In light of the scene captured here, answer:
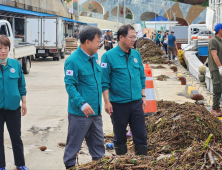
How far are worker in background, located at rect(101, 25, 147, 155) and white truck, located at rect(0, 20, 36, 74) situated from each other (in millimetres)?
9527

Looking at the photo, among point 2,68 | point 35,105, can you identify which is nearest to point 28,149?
point 2,68

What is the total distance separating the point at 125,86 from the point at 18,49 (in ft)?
36.0

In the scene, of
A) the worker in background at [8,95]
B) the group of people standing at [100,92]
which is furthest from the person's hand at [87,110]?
the worker in background at [8,95]

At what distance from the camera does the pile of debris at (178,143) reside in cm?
319

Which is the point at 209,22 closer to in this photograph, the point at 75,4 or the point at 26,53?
the point at 26,53

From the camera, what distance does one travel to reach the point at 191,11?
270 ft

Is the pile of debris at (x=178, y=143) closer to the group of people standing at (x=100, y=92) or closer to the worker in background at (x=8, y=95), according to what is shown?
the group of people standing at (x=100, y=92)

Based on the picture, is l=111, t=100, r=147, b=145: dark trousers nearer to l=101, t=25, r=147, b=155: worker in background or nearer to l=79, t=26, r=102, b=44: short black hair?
l=101, t=25, r=147, b=155: worker in background

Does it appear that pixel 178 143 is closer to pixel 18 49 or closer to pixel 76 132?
pixel 76 132

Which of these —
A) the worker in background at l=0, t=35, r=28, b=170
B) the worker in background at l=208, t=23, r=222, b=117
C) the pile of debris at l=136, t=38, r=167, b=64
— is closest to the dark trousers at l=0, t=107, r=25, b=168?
the worker in background at l=0, t=35, r=28, b=170

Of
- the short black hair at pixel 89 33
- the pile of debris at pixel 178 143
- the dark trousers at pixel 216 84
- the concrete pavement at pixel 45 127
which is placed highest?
the short black hair at pixel 89 33

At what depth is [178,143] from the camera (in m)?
5.20

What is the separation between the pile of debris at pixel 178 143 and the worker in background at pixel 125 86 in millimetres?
469

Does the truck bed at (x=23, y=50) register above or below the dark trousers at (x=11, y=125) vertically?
above
